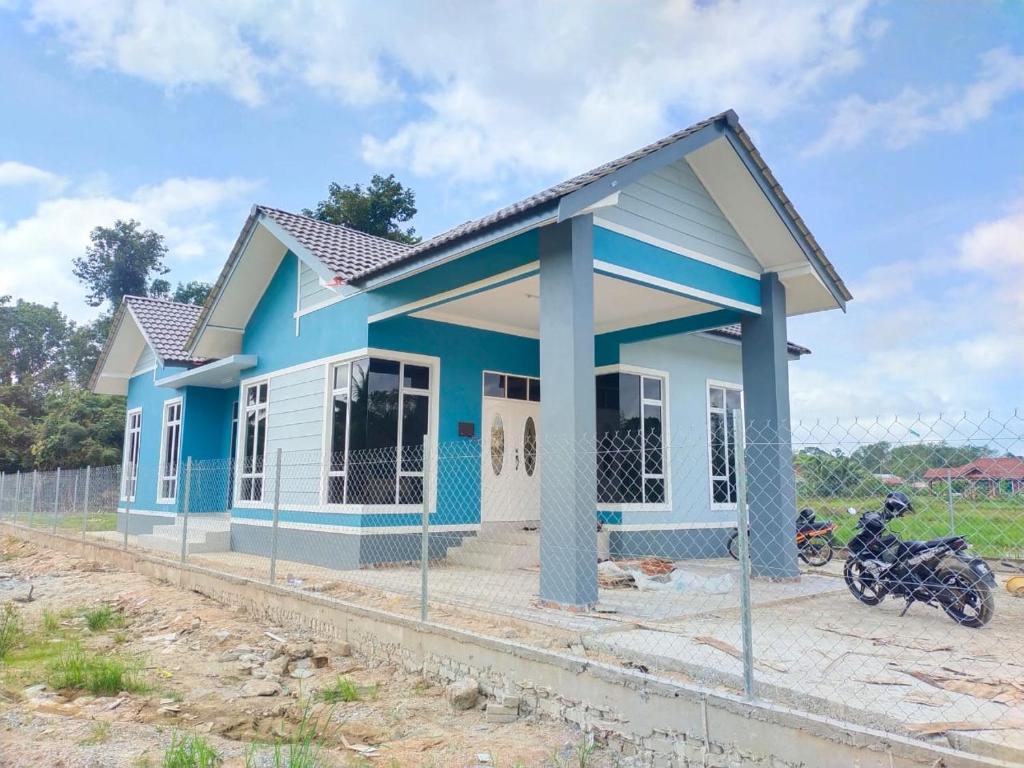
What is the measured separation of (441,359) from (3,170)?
31887mm

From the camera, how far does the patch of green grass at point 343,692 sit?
5434 millimetres

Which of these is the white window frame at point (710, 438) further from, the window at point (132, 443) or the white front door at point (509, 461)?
the window at point (132, 443)

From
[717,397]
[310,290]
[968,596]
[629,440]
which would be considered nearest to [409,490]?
[629,440]

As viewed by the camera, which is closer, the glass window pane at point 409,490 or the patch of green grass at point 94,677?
the patch of green grass at point 94,677

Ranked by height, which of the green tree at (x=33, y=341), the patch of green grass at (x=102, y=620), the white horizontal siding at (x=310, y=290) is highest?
the green tree at (x=33, y=341)

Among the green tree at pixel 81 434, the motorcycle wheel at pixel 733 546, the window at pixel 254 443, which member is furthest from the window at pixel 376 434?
the green tree at pixel 81 434

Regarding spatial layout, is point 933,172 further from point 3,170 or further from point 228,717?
point 3,170

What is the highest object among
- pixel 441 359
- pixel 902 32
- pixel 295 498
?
pixel 902 32

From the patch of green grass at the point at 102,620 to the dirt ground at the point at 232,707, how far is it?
1.2 inches

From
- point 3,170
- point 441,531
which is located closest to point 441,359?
point 441,531

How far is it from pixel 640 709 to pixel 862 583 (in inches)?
154

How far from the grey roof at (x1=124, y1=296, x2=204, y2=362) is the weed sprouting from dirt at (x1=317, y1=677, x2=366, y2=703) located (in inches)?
383

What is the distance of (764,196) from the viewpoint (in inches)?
335

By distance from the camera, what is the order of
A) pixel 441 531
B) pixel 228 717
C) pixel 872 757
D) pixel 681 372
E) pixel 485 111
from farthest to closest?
1. pixel 485 111
2. pixel 681 372
3. pixel 441 531
4. pixel 228 717
5. pixel 872 757
